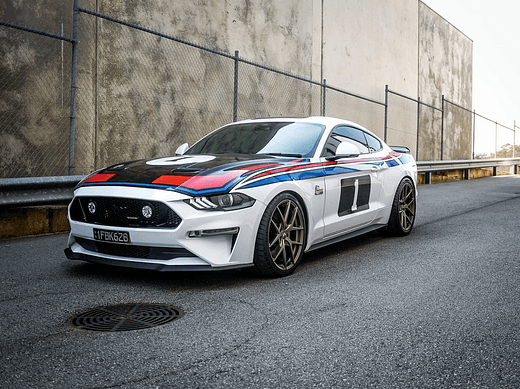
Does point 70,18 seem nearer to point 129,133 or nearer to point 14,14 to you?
point 14,14

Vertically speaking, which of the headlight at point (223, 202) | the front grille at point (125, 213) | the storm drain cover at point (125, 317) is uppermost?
the headlight at point (223, 202)

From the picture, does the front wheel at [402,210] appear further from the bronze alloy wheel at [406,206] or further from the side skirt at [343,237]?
the side skirt at [343,237]

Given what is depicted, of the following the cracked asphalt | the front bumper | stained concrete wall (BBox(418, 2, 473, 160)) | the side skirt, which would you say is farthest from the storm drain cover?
stained concrete wall (BBox(418, 2, 473, 160))

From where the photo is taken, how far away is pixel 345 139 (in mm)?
6277

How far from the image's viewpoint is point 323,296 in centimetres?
430

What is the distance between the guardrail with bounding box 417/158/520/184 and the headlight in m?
12.9

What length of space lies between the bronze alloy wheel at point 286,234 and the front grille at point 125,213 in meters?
0.90

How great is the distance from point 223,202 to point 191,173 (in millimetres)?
438

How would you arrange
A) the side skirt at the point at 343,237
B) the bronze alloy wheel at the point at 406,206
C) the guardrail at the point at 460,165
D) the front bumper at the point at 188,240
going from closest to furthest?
the front bumper at the point at 188,240
the side skirt at the point at 343,237
the bronze alloy wheel at the point at 406,206
the guardrail at the point at 460,165

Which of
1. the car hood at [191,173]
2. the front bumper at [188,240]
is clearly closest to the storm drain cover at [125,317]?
the front bumper at [188,240]

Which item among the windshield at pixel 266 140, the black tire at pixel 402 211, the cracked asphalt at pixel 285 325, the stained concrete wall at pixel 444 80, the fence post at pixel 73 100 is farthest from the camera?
the stained concrete wall at pixel 444 80


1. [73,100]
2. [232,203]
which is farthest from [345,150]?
[73,100]

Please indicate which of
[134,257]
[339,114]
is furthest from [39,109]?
[339,114]

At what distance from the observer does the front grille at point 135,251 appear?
439 centimetres
